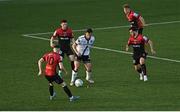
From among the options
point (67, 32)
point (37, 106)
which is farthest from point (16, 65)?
point (37, 106)

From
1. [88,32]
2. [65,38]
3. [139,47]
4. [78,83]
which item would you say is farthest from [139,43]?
[65,38]

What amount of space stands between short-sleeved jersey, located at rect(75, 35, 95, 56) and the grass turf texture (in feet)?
5.18

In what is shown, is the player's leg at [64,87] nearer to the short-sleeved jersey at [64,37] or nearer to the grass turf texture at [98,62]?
the grass turf texture at [98,62]

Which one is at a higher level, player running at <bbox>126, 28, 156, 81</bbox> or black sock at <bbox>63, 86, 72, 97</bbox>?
player running at <bbox>126, 28, 156, 81</bbox>

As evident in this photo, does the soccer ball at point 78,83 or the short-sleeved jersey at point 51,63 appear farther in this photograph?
the soccer ball at point 78,83

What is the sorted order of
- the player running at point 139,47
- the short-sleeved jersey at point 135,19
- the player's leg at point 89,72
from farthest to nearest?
the short-sleeved jersey at point 135,19 → the player running at point 139,47 → the player's leg at point 89,72

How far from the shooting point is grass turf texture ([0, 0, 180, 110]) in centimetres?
2459

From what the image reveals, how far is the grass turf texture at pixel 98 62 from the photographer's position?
24594 millimetres

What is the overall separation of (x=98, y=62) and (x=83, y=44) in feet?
21.7

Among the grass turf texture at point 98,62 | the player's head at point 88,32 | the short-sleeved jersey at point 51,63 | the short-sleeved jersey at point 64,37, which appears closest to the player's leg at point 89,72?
the grass turf texture at point 98,62

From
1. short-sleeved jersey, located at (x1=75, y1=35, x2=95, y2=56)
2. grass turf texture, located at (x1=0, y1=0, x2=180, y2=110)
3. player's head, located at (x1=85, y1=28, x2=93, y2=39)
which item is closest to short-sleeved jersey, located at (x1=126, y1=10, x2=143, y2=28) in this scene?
grass turf texture, located at (x1=0, y1=0, x2=180, y2=110)

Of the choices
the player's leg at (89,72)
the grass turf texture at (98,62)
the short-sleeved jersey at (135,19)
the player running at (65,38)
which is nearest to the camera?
the grass turf texture at (98,62)

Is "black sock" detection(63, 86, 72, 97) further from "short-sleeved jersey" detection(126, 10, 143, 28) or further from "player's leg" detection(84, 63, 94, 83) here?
"short-sleeved jersey" detection(126, 10, 143, 28)

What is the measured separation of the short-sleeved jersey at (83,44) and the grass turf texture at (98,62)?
1578 millimetres
